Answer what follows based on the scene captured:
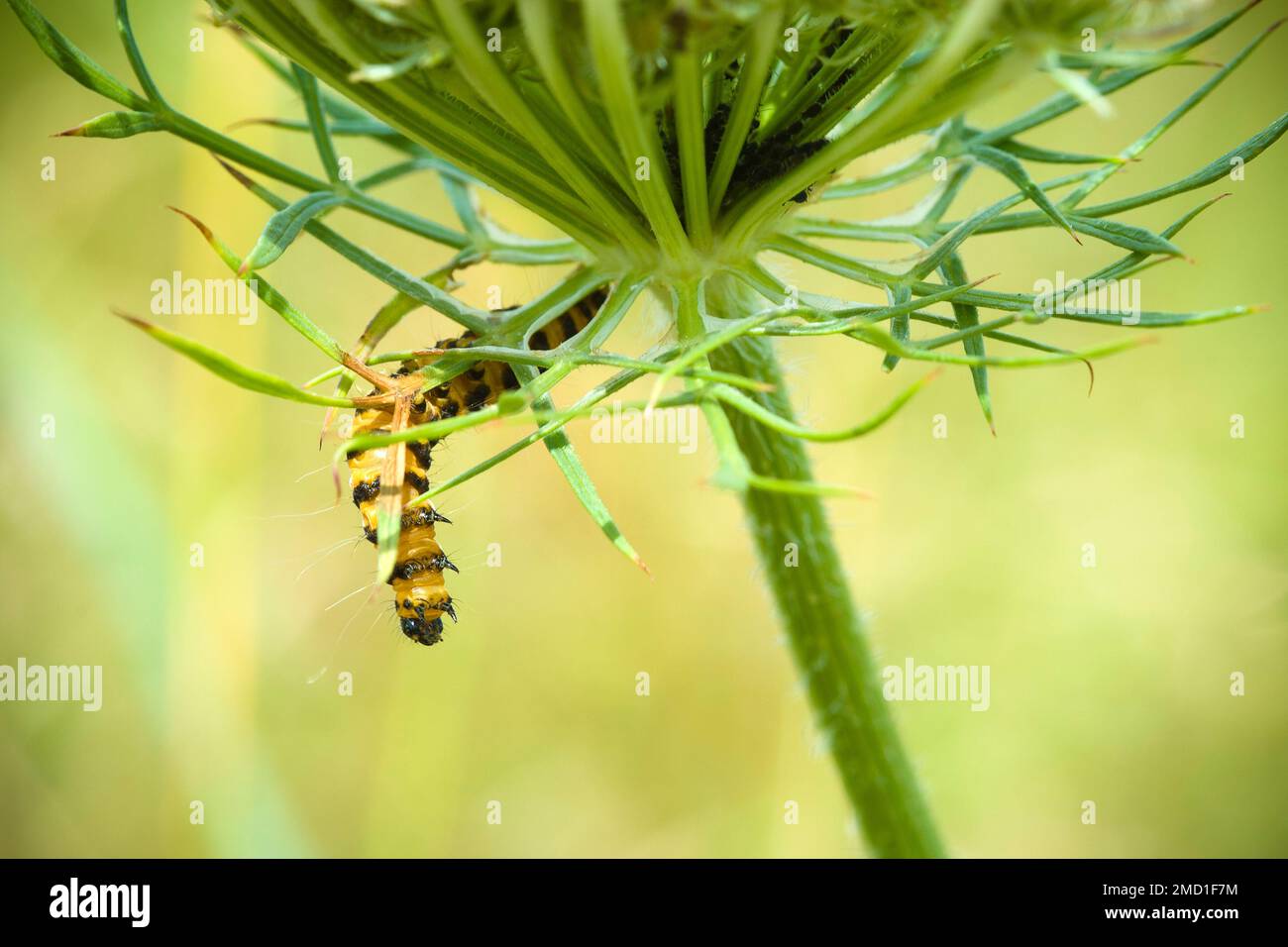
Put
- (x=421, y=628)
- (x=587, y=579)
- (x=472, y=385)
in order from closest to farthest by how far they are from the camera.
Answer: (x=421, y=628)
(x=472, y=385)
(x=587, y=579)

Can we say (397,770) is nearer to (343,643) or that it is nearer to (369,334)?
(343,643)

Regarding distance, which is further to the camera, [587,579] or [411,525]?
[587,579]

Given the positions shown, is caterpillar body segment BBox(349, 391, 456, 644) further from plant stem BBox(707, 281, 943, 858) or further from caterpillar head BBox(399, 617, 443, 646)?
plant stem BBox(707, 281, 943, 858)

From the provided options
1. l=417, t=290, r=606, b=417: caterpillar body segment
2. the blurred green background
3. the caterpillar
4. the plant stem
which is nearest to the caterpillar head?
the caterpillar

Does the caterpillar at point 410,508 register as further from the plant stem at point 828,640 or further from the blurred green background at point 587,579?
the blurred green background at point 587,579

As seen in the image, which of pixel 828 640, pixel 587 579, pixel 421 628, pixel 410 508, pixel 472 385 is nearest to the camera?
pixel 410 508

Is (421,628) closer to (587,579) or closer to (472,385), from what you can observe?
(472,385)

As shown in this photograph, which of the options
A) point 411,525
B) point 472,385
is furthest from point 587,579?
point 411,525

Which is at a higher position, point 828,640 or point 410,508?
point 410,508
